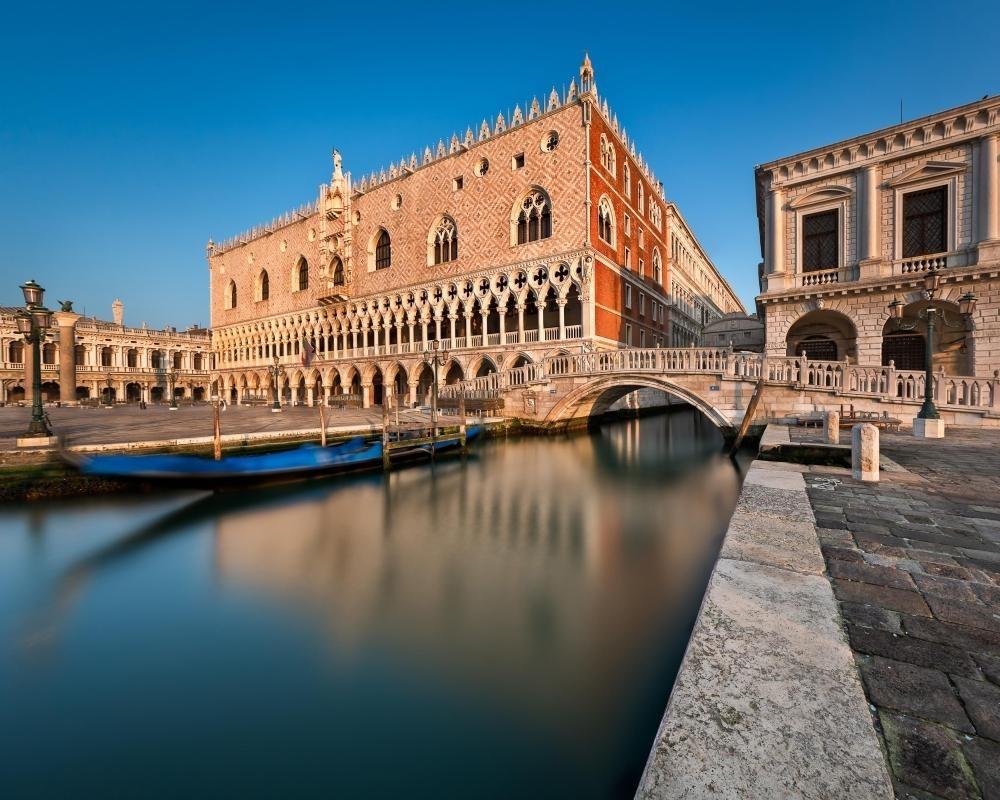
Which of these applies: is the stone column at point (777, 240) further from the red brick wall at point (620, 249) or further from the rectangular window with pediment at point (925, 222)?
the red brick wall at point (620, 249)

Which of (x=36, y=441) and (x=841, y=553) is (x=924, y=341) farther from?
(x=36, y=441)

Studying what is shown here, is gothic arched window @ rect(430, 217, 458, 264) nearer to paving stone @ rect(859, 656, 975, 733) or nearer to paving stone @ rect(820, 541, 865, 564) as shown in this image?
paving stone @ rect(820, 541, 865, 564)

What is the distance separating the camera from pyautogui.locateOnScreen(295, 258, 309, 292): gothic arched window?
3156 centimetres

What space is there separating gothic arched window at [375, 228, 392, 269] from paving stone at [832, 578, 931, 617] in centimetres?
2736

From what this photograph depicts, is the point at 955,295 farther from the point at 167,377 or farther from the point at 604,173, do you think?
the point at 167,377

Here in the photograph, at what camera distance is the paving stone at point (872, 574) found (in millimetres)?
2455

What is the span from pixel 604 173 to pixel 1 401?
45394 mm

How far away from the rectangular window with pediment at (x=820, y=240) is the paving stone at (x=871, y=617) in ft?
52.4

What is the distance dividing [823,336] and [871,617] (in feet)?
52.6

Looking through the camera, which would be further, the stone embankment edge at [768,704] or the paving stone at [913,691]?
the paving stone at [913,691]

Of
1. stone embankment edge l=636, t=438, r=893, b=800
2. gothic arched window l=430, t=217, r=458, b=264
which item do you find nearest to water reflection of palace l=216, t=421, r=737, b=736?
stone embankment edge l=636, t=438, r=893, b=800

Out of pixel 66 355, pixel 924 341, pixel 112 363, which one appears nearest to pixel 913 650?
pixel 924 341

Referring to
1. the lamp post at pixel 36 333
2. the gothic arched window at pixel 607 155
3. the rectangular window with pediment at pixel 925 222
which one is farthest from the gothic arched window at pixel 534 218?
the lamp post at pixel 36 333

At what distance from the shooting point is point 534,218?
67.3 ft
